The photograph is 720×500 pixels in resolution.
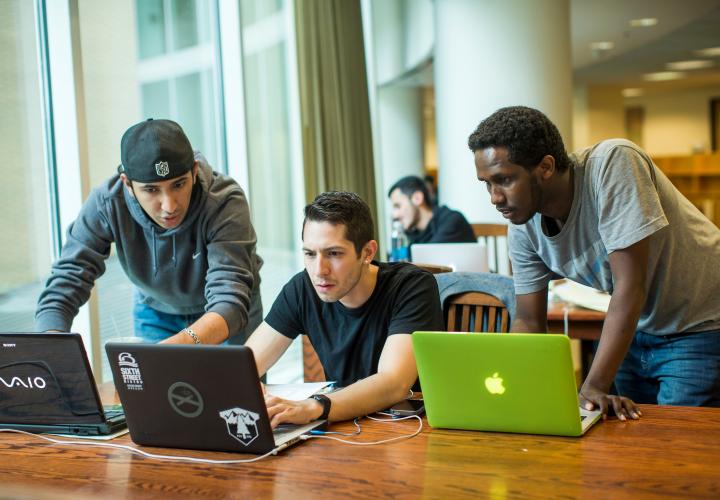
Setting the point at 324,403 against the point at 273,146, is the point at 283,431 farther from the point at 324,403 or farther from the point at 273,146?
the point at 273,146

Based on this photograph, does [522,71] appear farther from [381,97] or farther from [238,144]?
[381,97]

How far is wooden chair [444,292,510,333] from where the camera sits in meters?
2.36

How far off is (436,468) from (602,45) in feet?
31.7

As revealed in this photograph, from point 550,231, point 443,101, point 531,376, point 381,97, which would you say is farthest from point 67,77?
point 381,97

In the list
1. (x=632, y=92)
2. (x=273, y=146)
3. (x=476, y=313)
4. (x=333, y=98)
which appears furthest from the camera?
(x=632, y=92)

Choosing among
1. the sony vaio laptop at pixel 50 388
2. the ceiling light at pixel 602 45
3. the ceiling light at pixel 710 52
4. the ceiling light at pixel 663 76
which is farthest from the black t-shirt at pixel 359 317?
the ceiling light at pixel 663 76

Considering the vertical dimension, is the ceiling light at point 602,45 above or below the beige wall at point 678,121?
above

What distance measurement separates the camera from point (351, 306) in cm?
211

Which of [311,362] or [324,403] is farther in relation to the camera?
[311,362]

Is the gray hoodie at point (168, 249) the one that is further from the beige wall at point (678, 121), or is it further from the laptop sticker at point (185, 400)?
the beige wall at point (678, 121)

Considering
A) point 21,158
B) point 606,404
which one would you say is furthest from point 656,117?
point 606,404

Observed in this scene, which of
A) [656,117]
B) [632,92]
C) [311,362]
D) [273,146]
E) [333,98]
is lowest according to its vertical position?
[311,362]

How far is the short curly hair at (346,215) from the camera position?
204cm

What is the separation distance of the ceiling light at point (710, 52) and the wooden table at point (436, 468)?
34.2ft
